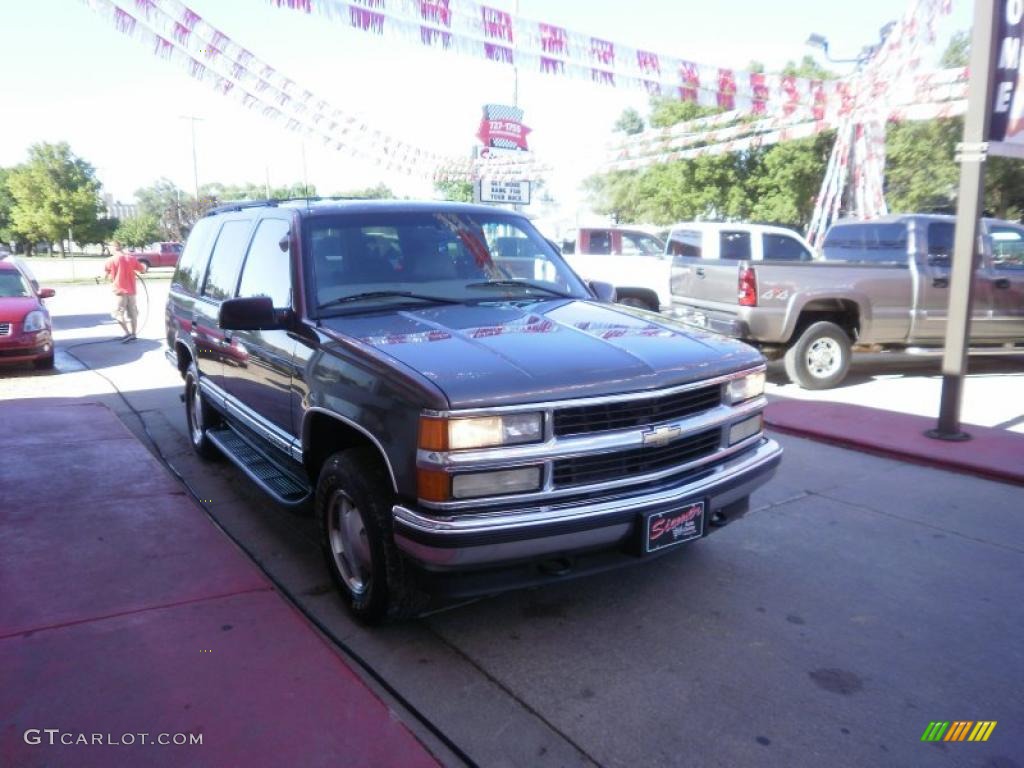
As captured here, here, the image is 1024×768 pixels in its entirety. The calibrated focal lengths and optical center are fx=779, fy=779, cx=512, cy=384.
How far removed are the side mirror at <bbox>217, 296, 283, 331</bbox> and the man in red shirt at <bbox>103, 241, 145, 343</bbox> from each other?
10855mm

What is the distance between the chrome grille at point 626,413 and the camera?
304cm

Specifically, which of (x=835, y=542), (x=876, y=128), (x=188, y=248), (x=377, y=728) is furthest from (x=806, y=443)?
(x=876, y=128)

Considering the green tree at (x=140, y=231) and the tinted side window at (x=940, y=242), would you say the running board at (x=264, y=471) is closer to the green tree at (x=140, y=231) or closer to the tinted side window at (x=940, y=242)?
the tinted side window at (x=940, y=242)

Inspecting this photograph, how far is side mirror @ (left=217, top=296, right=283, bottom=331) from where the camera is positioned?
3738 mm

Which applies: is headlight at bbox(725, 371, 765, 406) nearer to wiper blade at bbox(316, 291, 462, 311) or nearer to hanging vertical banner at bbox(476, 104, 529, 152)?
wiper blade at bbox(316, 291, 462, 311)

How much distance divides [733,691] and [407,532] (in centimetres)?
144

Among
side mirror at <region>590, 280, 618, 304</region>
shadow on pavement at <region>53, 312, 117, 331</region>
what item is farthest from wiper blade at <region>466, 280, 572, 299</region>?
shadow on pavement at <region>53, 312, 117, 331</region>

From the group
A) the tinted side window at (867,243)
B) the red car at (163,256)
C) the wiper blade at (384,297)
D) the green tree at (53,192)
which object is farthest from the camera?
the green tree at (53,192)

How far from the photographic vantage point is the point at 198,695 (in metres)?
2.97

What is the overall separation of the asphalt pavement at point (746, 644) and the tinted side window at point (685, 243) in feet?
23.9

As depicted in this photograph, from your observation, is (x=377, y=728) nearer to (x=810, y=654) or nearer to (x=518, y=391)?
(x=518, y=391)

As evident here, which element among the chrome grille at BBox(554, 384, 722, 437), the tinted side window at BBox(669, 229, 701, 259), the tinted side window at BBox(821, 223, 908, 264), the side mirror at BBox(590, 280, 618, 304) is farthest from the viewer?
the tinted side window at BBox(669, 229, 701, 259)

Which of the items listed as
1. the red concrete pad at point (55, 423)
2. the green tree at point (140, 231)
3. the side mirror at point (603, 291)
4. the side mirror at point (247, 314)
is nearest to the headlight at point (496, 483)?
the side mirror at point (247, 314)

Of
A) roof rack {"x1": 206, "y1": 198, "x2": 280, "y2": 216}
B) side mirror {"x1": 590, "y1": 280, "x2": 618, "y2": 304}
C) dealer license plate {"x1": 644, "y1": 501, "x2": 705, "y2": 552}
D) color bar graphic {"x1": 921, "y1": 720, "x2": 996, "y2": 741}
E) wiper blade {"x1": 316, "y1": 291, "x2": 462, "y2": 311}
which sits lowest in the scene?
color bar graphic {"x1": 921, "y1": 720, "x2": 996, "y2": 741}
